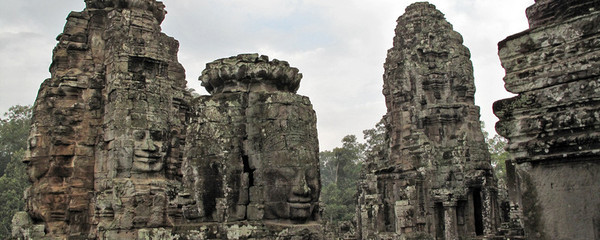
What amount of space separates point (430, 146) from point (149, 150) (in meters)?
9.60

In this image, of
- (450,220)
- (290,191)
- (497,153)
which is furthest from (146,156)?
(497,153)

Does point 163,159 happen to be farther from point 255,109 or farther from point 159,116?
point 255,109

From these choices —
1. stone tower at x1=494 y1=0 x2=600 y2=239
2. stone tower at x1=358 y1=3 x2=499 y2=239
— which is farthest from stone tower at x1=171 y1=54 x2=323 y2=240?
stone tower at x1=358 y1=3 x2=499 y2=239

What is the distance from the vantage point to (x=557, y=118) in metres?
3.56

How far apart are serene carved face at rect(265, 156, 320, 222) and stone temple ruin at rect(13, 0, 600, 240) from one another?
0.7 inches

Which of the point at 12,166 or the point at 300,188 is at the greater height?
the point at 12,166

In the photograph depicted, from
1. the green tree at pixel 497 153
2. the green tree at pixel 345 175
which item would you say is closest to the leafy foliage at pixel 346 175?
the green tree at pixel 345 175

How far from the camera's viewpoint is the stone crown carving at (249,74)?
698cm

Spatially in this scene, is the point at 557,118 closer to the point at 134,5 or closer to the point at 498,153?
the point at 134,5

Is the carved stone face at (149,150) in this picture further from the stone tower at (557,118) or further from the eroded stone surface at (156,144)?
the stone tower at (557,118)

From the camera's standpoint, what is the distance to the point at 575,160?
A: 344 centimetres

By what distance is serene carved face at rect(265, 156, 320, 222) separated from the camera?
6.46 meters

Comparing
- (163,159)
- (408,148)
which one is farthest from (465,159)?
(163,159)

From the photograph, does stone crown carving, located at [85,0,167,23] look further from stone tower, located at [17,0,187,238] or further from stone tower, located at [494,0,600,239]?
stone tower, located at [494,0,600,239]
